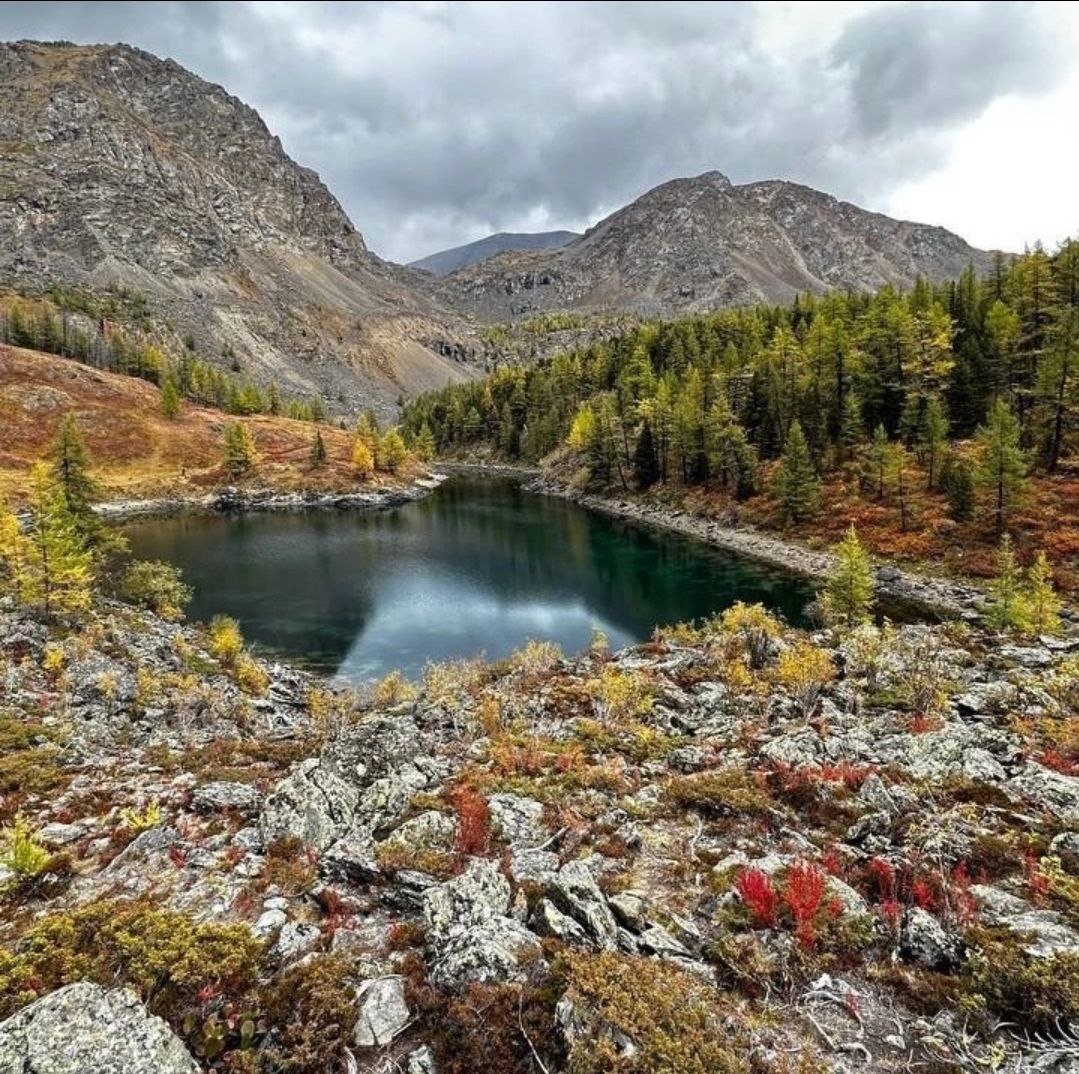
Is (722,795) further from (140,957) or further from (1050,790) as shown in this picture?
(140,957)

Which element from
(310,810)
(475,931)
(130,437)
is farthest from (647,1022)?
(130,437)

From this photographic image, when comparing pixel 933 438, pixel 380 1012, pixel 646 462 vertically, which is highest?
pixel 933 438

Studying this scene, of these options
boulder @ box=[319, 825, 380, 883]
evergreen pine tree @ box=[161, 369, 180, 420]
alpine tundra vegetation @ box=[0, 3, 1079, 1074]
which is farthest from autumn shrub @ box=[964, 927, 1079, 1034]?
evergreen pine tree @ box=[161, 369, 180, 420]

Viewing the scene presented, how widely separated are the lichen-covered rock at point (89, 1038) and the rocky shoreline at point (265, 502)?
111489 mm

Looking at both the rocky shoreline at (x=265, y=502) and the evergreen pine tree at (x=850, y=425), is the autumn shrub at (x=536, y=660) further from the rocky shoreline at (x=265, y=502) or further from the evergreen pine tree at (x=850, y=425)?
the rocky shoreline at (x=265, y=502)

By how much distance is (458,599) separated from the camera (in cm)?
6247

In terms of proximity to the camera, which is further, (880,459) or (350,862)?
(880,459)

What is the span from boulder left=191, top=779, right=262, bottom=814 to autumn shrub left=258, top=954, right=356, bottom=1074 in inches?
277

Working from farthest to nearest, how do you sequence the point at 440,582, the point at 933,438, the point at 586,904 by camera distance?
the point at 440,582
the point at 933,438
the point at 586,904

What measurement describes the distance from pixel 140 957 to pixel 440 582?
59.7 metres

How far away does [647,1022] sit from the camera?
7.76 meters

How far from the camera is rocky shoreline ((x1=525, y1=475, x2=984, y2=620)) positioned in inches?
2051

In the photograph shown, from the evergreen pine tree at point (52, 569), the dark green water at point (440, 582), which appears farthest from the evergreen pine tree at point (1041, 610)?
the evergreen pine tree at point (52, 569)

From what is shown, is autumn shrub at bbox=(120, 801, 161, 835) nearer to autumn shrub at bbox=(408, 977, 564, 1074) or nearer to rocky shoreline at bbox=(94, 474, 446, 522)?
autumn shrub at bbox=(408, 977, 564, 1074)
